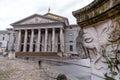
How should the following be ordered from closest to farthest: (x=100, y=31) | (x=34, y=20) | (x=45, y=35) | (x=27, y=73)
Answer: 1. (x=100, y=31)
2. (x=27, y=73)
3. (x=45, y=35)
4. (x=34, y=20)

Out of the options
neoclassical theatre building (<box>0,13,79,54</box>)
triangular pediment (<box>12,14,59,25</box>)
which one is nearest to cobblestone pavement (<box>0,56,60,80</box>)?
neoclassical theatre building (<box>0,13,79,54</box>)

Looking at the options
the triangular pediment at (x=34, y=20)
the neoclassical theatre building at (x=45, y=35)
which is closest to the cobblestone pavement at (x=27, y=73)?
the neoclassical theatre building at (x=45, y=35)

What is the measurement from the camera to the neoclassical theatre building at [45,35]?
42.3 meters

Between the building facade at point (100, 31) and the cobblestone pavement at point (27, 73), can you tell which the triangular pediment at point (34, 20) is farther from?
the building facade at point (100, 31)

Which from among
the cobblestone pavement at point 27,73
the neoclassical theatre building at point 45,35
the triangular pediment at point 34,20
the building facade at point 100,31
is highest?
the triangular pediment at point 34,20

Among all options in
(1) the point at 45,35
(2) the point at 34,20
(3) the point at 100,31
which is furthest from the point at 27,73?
(2) the point at 34,20

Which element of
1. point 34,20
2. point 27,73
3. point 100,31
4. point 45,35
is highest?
point 34,20

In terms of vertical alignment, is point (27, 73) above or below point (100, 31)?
below

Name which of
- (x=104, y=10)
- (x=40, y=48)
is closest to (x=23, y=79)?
(x=104, y=10)

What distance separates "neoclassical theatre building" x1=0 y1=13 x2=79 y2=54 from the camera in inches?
1664

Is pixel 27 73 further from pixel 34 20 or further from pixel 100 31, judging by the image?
pixel 34 20

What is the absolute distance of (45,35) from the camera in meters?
43.0

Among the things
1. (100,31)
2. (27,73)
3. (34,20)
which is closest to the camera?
(100,31)

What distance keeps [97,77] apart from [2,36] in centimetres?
6137
